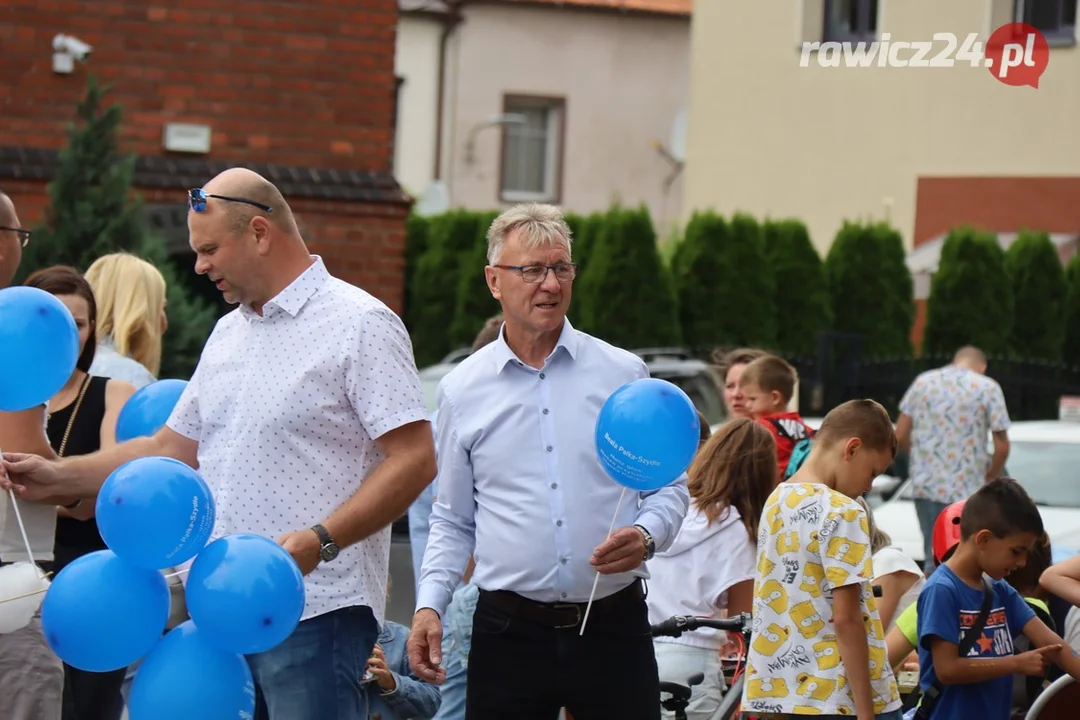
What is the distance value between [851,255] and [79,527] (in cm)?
1462

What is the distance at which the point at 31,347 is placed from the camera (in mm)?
4305

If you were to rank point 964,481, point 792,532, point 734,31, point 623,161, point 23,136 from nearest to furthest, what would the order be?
point 792,532 < point 964,481 < point 23,136 < point 734,31 < point 623,161

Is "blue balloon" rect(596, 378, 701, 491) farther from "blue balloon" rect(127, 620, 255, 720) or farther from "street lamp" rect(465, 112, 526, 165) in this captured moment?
"street lamp" rect(465, 112, 526, 165)

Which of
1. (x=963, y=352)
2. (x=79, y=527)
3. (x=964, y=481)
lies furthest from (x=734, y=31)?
(x=79, y=527)

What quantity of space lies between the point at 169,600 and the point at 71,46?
8491 mm

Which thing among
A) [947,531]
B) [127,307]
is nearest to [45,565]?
[127,307]

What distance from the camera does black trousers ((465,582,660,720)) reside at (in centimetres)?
424

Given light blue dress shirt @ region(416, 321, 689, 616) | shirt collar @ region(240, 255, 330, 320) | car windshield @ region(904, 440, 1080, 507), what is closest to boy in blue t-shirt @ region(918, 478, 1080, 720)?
light blue dress shirt @ region(416, 321, 689, 616)

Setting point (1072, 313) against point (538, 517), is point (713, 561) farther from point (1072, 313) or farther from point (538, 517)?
point (1072, 313)

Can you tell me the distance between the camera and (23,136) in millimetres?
11703

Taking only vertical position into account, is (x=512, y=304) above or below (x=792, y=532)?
above

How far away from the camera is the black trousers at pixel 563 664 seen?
4.24m

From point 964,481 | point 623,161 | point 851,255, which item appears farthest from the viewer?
point 623,161

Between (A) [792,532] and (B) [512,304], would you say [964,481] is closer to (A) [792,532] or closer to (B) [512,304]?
(A) [792,532]
